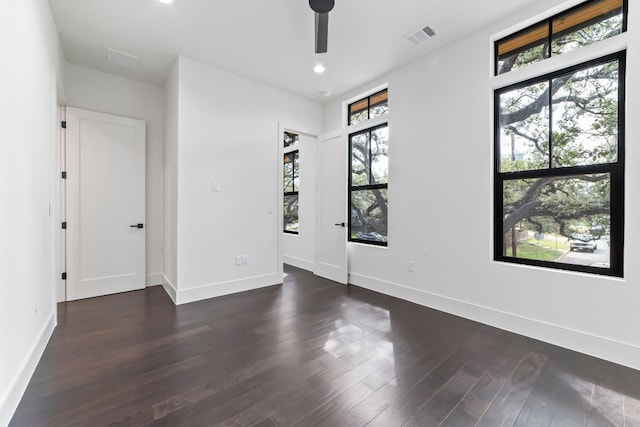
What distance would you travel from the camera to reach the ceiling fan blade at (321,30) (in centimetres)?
222

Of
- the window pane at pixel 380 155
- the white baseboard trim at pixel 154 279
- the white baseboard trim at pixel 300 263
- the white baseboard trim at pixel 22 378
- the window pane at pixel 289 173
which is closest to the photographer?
the white baseboard trim at pixel 22 378

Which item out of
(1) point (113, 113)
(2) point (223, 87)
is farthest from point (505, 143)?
(1) point (113, 113)

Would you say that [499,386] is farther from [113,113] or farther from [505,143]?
[113,113]

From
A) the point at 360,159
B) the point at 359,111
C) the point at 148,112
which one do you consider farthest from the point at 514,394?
the point at 148,112

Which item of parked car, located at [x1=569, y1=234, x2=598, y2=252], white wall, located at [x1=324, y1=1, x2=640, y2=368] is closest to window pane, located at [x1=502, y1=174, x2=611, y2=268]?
parked car, located at [x1=569, y1=234, x2=598, y2=252]

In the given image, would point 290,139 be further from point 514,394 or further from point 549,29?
point 514,394

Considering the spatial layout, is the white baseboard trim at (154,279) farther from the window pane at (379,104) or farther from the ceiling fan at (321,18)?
the window pane at (379,104)

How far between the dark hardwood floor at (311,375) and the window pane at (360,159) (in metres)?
2.11

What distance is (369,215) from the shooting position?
4.25 meters

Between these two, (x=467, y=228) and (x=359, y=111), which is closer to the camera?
(x=467, y=228)

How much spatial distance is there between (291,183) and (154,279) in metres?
3.09

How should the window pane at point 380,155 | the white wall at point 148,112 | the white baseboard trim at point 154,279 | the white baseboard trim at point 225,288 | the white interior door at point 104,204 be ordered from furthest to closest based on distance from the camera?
the white baseboard trim at point 154,279, the window pane at point 380,155, the white wall at point 148,112, the white interior door at point 104,204, the white baseboard trim at point 225,288

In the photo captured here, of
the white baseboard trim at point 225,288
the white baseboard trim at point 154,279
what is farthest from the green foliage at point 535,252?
the white baseboard trim at point 154,279

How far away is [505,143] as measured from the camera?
9.34 feet
